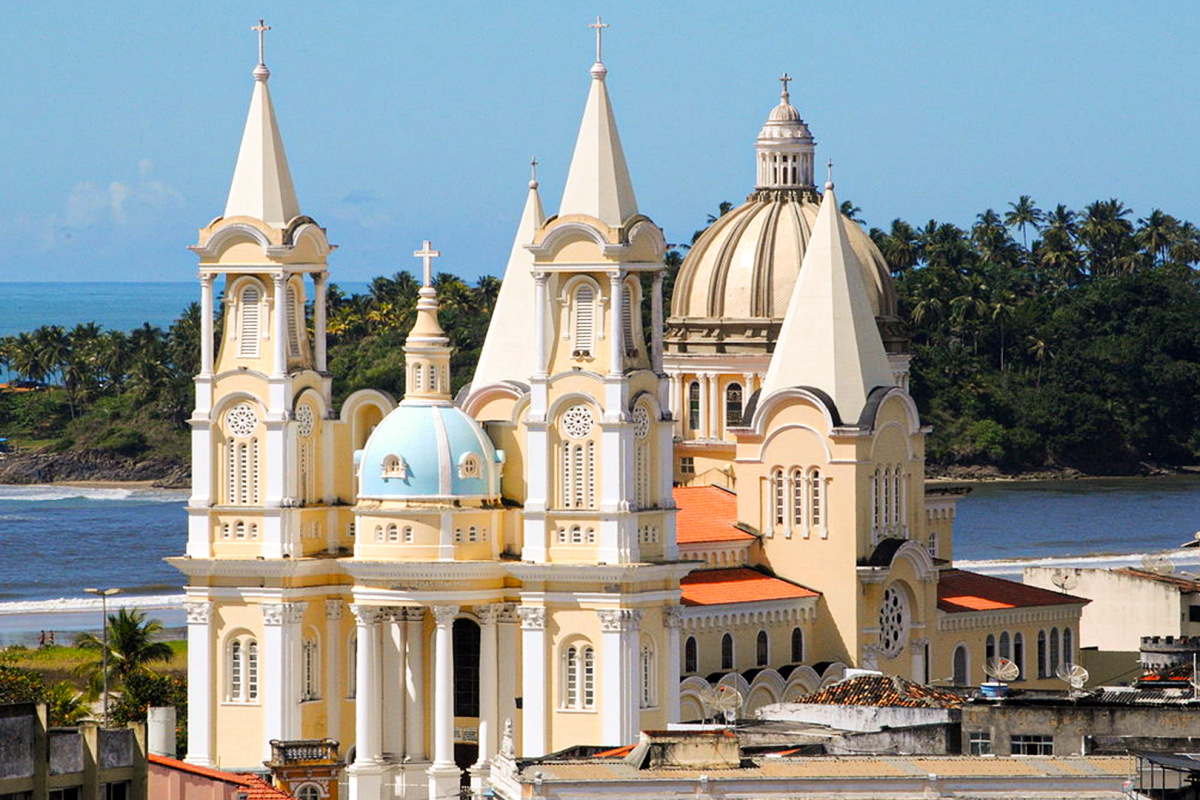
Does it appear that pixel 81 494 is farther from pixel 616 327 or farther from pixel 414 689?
pixel 616 327

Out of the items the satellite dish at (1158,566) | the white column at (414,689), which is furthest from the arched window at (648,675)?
the satellite dish at (1158,566)

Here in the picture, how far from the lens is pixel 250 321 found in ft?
226

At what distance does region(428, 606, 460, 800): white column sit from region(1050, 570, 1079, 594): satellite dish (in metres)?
23.6

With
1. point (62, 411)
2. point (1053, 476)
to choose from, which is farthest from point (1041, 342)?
point (62, 411)

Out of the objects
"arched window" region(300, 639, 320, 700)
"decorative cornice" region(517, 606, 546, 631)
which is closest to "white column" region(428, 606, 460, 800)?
"decorative cornice" region(517, 606, 546, 631)

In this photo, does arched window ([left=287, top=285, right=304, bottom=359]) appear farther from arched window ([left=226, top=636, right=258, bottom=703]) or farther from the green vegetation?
the green vegetation

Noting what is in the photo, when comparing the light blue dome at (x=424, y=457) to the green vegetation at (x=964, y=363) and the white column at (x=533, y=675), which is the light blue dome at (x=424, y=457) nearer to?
the white column at (x=533, y=675)

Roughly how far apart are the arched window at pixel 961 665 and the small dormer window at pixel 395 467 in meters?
15.1

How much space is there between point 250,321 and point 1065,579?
2552 centimetres

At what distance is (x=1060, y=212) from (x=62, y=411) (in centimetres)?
4884

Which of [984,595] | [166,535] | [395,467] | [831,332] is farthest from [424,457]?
[166,535]

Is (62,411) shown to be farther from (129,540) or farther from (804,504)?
(804,504)

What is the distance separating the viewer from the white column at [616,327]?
6700cm

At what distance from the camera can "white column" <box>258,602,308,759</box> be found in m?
67.9
